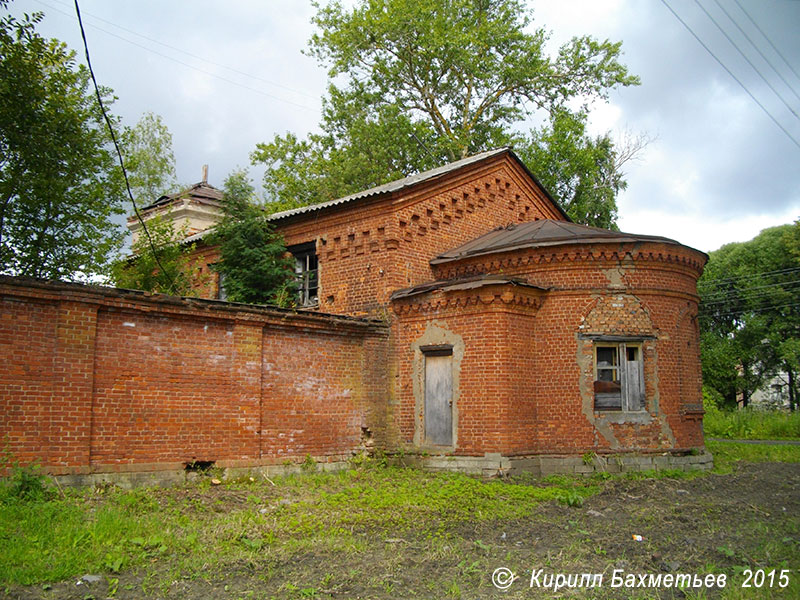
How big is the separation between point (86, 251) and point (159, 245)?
184 inches

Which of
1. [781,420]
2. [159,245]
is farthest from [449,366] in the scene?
[781,420]

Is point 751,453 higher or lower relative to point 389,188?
lower

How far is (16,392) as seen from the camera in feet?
29.9

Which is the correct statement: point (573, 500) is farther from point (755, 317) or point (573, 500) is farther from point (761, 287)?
point (761, 287)

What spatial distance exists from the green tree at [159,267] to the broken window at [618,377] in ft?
36.4

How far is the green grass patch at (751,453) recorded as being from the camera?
15.9m

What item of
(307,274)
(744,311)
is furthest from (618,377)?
(744,311)

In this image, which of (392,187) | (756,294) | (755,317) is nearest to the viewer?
(392,187)

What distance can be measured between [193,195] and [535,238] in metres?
22.7

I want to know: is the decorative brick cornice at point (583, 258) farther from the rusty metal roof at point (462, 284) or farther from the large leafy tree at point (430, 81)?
the large leafy tree at point (430, 81)

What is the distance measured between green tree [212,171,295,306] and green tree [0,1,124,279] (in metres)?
2.76

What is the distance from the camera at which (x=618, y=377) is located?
528 inches

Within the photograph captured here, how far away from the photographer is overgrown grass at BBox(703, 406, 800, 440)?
23.5m

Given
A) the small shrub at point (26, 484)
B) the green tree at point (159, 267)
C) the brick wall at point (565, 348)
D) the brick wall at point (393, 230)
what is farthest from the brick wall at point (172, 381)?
the green tree at point (159, 267)
